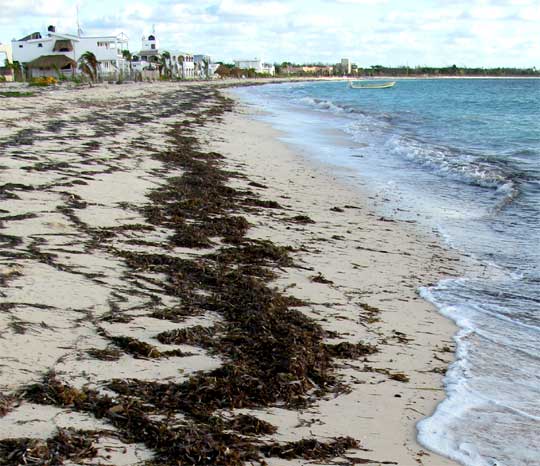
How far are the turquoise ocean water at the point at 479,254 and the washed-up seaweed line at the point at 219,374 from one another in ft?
2.57

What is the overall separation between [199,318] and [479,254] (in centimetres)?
412

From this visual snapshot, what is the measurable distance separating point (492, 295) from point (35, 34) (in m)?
77.1

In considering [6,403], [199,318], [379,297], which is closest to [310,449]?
[6,403]

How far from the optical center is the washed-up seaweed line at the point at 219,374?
2951 mm

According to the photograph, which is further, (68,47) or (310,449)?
(68,47)

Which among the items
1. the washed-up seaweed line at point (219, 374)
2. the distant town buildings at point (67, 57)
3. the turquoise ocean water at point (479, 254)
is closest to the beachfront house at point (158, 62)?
the distant town buildings at point (67, 57)

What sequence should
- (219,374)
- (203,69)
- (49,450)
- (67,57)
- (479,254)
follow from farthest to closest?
(203,69) < (67,57) < (479,254) < (219,374) < (49,450)

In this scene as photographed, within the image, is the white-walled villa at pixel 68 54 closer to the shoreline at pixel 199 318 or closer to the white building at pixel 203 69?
the white building at pixel 203 69

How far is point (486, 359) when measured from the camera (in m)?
4.35

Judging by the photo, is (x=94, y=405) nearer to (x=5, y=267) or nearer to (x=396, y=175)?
(x=5, y=267)

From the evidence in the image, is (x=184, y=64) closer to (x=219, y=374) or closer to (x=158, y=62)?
(x=158, y=62)

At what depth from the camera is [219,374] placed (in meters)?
3.70

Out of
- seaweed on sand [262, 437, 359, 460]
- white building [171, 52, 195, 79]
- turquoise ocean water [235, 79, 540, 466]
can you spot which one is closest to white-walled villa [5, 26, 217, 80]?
white building [171, 52, 195, 79]

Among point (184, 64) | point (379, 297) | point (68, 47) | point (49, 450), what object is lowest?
point (379, 297)
